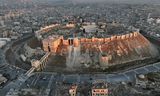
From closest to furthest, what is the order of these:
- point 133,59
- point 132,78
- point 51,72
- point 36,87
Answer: point 36,87 < point 132,78 < point 51,72 < point 133,59

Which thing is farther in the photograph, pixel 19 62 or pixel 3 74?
pixel 19 62

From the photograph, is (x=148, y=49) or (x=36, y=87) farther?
(x=148, y=49)

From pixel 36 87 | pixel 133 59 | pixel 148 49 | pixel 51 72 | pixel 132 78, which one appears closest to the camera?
pixel 36 87

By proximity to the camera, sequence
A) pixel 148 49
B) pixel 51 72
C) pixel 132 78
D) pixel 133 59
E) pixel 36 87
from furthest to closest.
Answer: pixel 148 49 < pixel 133 59 < pixel 51 72 < pixel 132 78 < pixel 36 87

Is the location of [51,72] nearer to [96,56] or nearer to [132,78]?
[96,56]

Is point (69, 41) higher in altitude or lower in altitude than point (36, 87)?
higher

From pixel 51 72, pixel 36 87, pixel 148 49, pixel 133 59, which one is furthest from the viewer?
pixel 148 49

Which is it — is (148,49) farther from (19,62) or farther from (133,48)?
(19,62)

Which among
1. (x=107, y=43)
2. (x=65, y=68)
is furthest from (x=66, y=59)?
(x=107, y=43)

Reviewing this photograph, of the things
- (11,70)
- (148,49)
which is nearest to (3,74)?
(11,70)
